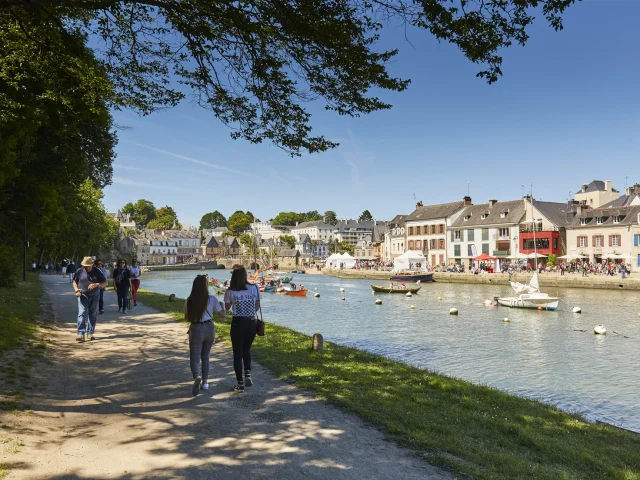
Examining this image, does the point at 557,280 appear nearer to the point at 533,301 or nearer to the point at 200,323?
the point at 533,301

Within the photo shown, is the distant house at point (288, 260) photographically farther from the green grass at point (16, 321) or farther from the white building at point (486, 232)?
the green grass at point (16, 321)

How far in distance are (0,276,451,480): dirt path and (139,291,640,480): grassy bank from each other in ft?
1.38

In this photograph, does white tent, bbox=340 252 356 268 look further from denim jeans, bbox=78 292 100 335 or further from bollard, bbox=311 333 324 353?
denim jeans, bbox=78 292 100 335

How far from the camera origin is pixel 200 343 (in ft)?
25.5

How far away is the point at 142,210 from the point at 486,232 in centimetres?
15581

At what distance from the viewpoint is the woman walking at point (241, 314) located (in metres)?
7.77

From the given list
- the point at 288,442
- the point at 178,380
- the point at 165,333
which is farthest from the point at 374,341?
the point at 288,442

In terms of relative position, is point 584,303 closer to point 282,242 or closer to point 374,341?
point 374,341

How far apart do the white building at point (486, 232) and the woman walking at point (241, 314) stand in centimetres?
6544

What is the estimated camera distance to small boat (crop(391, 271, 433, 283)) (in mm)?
62688

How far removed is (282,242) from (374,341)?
157m

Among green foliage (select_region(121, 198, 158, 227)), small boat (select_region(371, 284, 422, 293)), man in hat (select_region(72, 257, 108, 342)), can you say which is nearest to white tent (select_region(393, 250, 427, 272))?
small boat (select_region(371, 284, 422, 293))

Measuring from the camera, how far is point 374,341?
20625 mm

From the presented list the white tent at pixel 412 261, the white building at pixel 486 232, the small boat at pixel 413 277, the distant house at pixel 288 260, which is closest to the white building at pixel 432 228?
the white building at pixel 486 232
